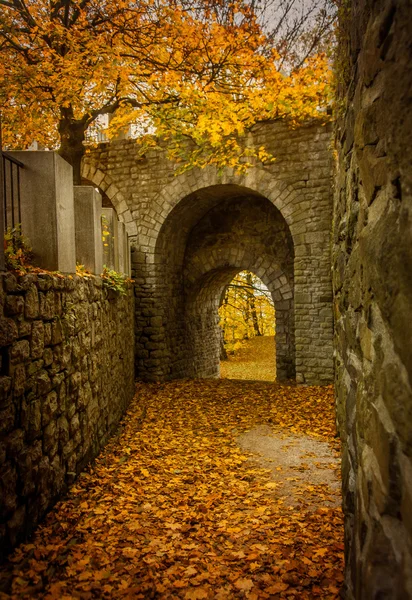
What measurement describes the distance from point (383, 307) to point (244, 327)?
17669 mm

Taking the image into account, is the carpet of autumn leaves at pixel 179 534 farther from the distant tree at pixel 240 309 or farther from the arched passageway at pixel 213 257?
the distant tree at pixel 240 309

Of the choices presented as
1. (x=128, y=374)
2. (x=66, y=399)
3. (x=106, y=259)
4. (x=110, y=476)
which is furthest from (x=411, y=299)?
(x=128, y=374)

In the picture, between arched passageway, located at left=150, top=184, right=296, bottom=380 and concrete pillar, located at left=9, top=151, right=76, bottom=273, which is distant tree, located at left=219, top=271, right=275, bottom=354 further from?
concrete pillar, located at left=9, top=151, right=76, bottom=273

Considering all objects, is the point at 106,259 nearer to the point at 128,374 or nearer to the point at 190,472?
the point at 128,374

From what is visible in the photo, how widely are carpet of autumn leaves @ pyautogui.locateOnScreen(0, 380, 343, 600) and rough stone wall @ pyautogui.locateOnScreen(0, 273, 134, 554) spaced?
0.70ft

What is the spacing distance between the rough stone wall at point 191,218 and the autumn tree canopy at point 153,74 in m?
0.47

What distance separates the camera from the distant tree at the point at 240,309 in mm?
17859

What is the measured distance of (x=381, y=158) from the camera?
1.38 metres

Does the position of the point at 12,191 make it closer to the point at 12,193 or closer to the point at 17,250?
the point at 12,193

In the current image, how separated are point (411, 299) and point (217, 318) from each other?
41.5 ft

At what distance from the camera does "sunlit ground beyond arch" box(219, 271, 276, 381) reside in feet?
56.3

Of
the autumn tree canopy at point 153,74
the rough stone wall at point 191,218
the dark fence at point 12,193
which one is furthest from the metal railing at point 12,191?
A: the rough stone wall at point 191,218

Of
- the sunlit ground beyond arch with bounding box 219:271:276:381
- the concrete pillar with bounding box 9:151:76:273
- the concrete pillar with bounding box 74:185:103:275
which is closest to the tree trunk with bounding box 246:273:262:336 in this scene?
the sunlit ground beyond arch with bounding box 219:271:276:381

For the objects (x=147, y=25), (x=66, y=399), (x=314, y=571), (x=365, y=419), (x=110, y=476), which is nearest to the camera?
(x=365, y=419)
